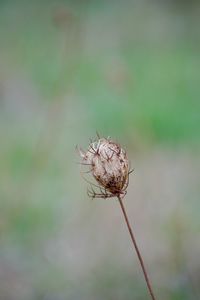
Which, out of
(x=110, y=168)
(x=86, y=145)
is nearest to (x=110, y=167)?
(x=110, y=168)

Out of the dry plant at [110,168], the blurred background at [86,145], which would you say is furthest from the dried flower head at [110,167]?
the blurred background at [86,145]

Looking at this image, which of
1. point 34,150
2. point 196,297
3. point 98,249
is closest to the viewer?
point 196,297

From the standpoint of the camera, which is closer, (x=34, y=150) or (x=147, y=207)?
(x=147, y=207)

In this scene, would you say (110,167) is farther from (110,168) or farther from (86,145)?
(86,145)

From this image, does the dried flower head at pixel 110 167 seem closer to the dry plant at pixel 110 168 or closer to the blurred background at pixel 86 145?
the dry plant at pixel 110 168

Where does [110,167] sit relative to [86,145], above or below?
below

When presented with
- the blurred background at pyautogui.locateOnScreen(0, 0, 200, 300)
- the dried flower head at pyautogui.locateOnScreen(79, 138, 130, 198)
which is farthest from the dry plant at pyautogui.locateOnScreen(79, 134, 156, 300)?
the blurred background at pyautogui.locateOnScreen(0, 0, 200, 300)

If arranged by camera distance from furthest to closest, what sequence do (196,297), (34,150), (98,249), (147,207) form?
(34,150) → (147,207) → (98,249) → (196,297)

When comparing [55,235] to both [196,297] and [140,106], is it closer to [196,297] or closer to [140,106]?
[196,297]

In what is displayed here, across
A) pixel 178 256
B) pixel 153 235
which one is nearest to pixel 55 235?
pixel 153 235
